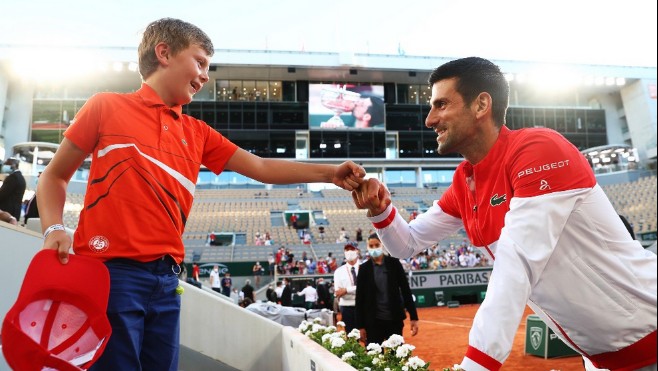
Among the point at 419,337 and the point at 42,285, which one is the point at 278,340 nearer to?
the point at 42,285

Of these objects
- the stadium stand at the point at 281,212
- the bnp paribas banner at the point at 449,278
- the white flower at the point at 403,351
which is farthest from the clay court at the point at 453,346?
the stadium stand at the point at 281,212

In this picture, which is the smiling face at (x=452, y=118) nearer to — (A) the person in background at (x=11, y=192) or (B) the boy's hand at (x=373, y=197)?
(B) the boy's hand at (x=373, y=197)

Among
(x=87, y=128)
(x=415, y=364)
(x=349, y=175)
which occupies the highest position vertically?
(x=87, y=128)

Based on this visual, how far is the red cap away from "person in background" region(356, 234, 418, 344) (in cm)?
419

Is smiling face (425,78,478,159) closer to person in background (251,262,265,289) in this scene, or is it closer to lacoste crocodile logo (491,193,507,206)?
lacoste crocodile logo (491,193,507,206)

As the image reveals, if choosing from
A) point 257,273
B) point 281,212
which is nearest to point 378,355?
point 257,273

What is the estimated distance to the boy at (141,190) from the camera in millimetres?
1532

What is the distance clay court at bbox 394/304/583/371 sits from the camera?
6.36m

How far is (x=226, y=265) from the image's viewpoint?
58.7 feet

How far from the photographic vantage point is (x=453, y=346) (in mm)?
8141

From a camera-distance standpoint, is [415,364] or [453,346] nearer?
[415,364]

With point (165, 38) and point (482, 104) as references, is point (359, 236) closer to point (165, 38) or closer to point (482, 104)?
point (165, 38)

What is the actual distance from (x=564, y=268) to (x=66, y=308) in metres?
1.37

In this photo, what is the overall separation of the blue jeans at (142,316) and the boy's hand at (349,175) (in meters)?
0.83
